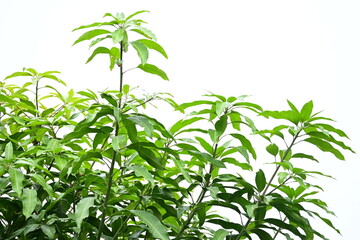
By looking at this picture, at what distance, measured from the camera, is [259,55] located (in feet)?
11.0

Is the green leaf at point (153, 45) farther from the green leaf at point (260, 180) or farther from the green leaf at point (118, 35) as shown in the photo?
the green leaf at point (260, 180)

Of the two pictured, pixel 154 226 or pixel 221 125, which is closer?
pixel 154 226

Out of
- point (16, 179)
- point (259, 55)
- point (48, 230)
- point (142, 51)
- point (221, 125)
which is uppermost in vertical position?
point (259, 55)

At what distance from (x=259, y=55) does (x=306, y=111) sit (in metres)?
1.99

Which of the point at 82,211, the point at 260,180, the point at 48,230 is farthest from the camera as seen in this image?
the point at 260,180

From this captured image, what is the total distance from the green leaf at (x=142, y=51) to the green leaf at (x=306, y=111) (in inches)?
17.4

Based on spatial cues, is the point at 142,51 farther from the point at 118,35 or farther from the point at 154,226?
the point at 154,226

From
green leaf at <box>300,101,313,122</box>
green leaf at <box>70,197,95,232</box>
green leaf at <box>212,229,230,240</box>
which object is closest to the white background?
green leaf at <box>300,101,313,122</box>

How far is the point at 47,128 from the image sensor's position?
152 centimetres

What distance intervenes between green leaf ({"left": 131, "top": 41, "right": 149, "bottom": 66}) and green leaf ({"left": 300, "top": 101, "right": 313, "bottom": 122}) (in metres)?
0.44

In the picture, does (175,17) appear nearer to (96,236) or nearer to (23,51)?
(23,51)

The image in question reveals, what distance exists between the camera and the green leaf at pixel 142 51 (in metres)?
1.18

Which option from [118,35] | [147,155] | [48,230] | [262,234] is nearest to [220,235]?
[262,234]

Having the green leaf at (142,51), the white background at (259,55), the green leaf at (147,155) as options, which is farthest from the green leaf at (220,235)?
the white background at (259,55)
